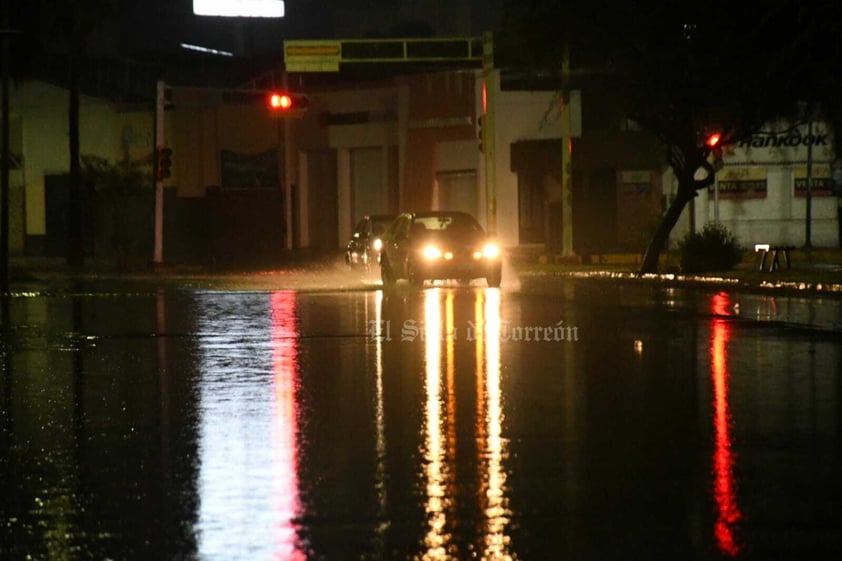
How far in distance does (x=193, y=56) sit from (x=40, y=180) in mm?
15845

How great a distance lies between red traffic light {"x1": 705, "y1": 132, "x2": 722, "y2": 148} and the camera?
39719 mm

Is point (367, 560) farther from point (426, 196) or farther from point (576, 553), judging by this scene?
point (426, 196)

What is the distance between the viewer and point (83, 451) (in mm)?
11469

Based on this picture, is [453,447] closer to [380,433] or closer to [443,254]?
[380,433]

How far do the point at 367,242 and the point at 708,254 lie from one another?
956 centimetres

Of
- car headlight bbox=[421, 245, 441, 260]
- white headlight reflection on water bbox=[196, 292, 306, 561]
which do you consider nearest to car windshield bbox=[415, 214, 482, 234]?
car headlight bbox=[421, 245, 441, 260]

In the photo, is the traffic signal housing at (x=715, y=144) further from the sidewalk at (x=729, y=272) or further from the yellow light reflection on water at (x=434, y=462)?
the yellow light reflection on water at (x=434, y=462)

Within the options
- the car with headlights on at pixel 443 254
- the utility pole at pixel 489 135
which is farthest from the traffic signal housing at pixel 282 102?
the car with headlights on at pixel 443 254

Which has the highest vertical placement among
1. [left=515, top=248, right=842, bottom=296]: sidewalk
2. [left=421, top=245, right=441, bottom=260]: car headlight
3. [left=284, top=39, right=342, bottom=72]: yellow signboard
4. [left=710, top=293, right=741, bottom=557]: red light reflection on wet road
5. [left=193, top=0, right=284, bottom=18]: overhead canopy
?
[left=193, top=0, right=284, bottom=18]: overhead canopy

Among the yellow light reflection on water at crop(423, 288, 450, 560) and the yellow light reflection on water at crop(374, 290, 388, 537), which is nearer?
the yellow light reflection on water at crop(423, 288, 450, 560)

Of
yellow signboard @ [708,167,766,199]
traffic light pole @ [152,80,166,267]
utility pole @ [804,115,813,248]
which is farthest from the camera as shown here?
yellow signboard @ [708,167,766,199]

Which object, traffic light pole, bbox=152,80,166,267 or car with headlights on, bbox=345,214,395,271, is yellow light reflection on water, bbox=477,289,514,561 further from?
traffic light pole, bbox=152,80,166,267

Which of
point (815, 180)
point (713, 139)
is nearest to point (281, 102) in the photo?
point (713, 139)

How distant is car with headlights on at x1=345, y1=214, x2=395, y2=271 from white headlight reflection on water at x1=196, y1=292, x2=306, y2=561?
20849mm
